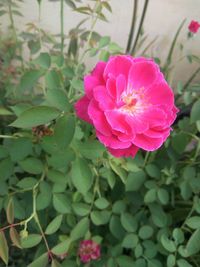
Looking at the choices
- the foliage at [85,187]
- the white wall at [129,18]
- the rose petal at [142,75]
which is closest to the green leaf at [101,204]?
the foliage at [85,187]

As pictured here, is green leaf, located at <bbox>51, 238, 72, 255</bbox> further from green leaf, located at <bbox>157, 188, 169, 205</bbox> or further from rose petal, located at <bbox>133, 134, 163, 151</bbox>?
rose petal, located at <bbox>133, 134, 163, 151</bbox>

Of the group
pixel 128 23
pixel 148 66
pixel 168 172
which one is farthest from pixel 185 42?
pixel 148 66

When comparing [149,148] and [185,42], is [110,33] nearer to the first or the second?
[185,42]

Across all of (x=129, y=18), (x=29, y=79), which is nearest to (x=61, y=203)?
(x=29, y=79)

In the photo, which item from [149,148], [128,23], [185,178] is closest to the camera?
[149,148]

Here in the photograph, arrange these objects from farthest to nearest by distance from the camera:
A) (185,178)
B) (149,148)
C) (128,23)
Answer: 1. (128,23)
2. (185,178)
3. (149,148)

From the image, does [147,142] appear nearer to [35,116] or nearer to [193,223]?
[35,116]

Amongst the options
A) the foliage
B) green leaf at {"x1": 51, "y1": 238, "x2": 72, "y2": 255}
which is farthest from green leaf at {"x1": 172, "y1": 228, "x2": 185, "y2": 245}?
green leaf at {"x1": 51, "y1": 238, "x2": 72, "y2": 255}
